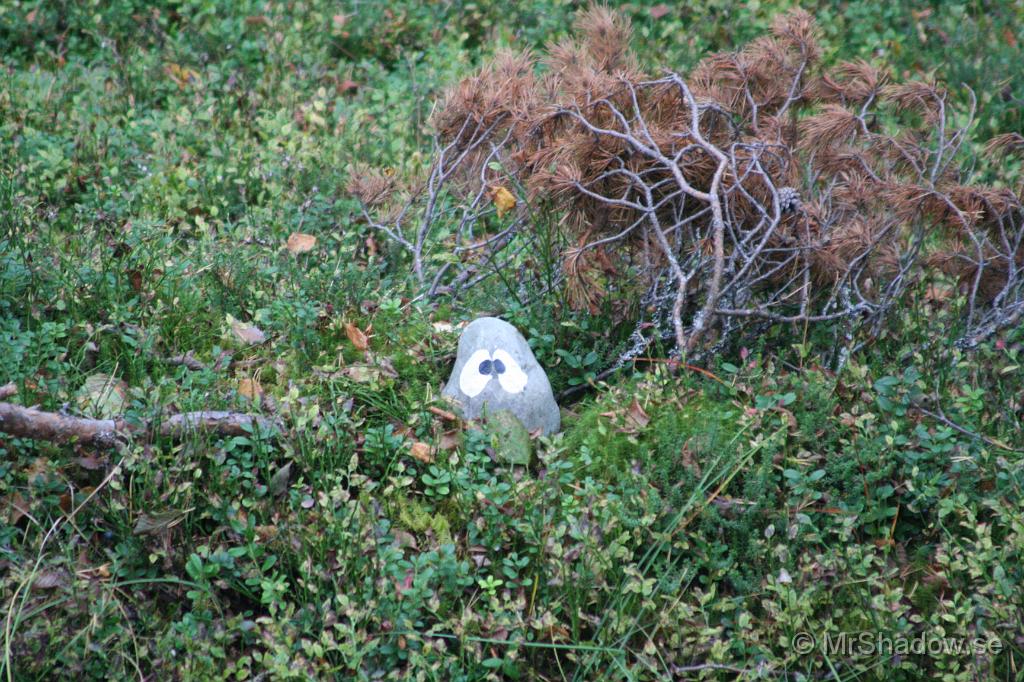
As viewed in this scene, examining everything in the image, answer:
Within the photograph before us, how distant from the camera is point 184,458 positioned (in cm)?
314

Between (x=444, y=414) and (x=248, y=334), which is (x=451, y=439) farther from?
(x=248, y=334)

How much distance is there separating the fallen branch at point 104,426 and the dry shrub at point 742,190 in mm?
1274

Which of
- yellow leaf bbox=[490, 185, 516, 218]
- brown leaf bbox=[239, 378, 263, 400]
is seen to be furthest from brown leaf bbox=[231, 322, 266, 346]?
yellow leaf bbox=[490, 185, 516, 218]

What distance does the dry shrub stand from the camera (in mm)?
3787

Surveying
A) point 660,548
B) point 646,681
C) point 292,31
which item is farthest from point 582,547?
point 292,31

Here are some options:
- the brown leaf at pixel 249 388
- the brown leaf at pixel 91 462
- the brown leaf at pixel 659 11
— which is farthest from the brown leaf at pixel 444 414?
the brown leaf at pixel 659 11

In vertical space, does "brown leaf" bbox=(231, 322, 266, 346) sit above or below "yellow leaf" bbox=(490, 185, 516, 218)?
below

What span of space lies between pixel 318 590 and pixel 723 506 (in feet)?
4.38

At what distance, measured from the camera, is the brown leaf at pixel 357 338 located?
3.97 meters

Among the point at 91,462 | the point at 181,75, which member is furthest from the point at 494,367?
the point at 181,75

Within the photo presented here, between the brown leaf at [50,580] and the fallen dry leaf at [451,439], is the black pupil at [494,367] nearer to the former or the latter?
the fallen dry leaf at [451,439]

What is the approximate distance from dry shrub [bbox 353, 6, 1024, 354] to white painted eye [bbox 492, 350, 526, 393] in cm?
41

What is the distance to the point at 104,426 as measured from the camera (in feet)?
10.4

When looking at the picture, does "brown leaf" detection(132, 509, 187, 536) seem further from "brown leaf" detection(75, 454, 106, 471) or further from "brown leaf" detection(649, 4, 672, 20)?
"brown leaf" detection(649, 4, 672, 20)
